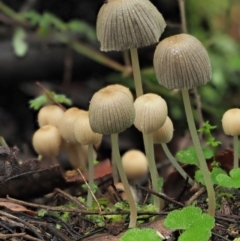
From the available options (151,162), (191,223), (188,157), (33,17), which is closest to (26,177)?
(151,162)

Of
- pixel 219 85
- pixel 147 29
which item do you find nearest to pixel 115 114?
pixel 147 29

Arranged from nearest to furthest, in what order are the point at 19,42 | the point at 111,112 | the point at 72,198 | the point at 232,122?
the point at 111,112 → the point at 232,122 → the point at 72,198 → the point at 19,42

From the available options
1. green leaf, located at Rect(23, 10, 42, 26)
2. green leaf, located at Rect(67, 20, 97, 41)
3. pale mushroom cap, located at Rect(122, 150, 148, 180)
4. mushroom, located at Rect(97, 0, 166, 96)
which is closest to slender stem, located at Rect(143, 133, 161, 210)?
mushroom, located at Rect(97, 0, 166, 96)

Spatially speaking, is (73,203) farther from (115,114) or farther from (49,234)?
(115,114)

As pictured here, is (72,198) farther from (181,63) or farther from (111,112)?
(181,63)

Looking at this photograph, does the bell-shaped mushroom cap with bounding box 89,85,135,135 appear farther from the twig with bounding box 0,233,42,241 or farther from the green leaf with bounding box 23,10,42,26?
the green leaf with bounding box 23,10,42,26

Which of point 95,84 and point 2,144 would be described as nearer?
point 2,144

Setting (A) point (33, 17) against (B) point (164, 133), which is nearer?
(B) point (164, 133)
